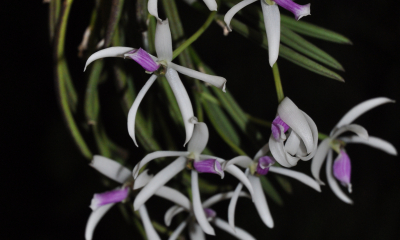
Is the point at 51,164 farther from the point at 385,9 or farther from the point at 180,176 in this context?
the point at 385,9

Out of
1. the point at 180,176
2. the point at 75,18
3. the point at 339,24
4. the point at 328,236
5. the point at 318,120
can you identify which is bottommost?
the point at 328,236

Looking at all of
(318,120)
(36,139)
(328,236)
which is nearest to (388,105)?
(318,120)

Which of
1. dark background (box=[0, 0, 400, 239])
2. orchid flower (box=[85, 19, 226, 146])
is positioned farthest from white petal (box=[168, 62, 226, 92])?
→ dark background (box=[0, 0, 400, 239])

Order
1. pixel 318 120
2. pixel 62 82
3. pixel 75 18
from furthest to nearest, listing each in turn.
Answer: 1. pixel 318 120
2. pixel 75 18
3. pixel 62 82

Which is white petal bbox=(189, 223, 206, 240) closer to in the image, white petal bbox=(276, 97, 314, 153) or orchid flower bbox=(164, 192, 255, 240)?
orchid flower bbox=(164, 192, 255, 240)

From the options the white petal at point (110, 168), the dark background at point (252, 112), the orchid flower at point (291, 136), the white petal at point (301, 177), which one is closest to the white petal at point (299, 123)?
the orchid flower at point (291, 136)

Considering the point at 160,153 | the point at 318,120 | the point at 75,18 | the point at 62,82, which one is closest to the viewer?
the point at 160,153

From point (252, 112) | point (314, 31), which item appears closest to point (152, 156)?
point (314, 31)

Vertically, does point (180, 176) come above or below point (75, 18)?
below
